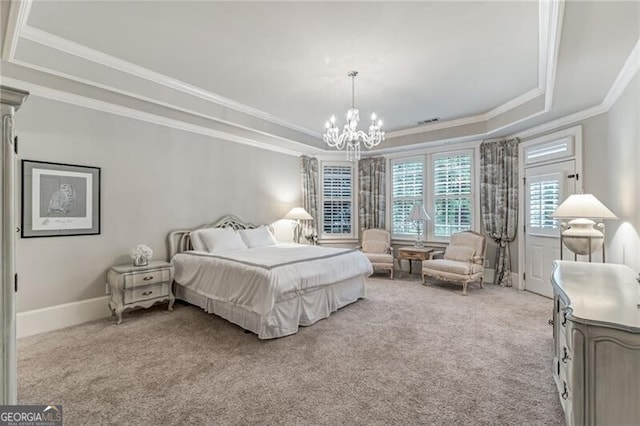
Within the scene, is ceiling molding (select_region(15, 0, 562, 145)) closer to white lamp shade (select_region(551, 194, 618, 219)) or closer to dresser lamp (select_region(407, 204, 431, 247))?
white lamp shade (select_region(551, 194, 618, 219))

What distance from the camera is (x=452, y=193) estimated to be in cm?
592

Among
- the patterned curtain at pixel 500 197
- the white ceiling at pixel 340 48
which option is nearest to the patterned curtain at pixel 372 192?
the patterned curtain at pixel 500 197

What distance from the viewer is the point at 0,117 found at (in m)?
1.47

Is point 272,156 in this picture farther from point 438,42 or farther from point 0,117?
point 0,117

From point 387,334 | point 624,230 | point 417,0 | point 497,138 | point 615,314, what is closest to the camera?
point 615,314

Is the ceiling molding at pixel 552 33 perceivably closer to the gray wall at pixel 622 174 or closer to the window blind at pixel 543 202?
the gray wall at pixel 622 174

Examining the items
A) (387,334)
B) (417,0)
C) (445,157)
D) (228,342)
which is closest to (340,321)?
(387,334)

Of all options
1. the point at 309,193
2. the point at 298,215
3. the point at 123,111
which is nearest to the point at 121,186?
the point at 123,111

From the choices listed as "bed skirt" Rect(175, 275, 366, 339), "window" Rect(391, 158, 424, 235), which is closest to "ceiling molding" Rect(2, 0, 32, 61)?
"bed skirt" Rect(175, 275, 366, 339)

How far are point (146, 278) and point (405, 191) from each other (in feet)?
16.9

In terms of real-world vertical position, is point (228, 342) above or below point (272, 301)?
below

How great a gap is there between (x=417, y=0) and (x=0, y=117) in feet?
9.12
